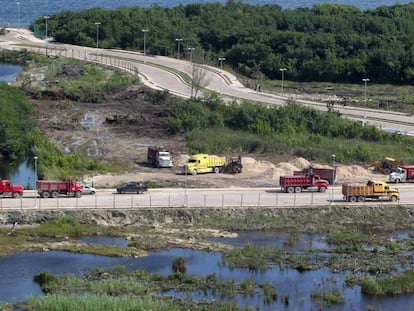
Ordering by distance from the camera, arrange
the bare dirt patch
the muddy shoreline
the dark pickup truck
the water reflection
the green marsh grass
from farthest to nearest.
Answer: the bare dirt patch < the dark pickup truck < the muddy shoreline < the green marsh grass < the water reflection

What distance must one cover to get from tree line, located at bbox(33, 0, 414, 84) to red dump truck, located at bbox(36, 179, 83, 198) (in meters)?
69.0

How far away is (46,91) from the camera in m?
120

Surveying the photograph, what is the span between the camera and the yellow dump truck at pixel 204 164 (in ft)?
284

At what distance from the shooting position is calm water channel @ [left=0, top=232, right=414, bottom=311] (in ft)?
190

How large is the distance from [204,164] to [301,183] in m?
9.78

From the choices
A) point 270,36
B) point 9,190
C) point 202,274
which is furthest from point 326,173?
point 270,36

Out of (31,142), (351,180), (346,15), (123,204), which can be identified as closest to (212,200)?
(123,204)

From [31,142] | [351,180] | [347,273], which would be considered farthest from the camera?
[31,142]

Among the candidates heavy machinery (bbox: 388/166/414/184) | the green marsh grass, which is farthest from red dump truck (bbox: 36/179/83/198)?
heavy machinery (bbox: 388/166/414/184)

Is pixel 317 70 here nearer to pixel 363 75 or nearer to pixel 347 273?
pixel 363 75

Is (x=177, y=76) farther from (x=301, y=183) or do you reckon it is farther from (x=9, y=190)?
(x=9, y=190)

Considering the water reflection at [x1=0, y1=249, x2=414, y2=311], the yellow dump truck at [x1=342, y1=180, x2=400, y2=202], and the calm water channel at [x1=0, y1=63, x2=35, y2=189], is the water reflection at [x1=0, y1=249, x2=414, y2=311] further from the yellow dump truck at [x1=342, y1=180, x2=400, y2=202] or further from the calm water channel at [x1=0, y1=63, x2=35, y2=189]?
the calm water channel at [x1=0, y1=63, x2=35, y2=189]

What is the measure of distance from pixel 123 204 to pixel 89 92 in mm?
47618

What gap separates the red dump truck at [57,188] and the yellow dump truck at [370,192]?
61.1 ft
